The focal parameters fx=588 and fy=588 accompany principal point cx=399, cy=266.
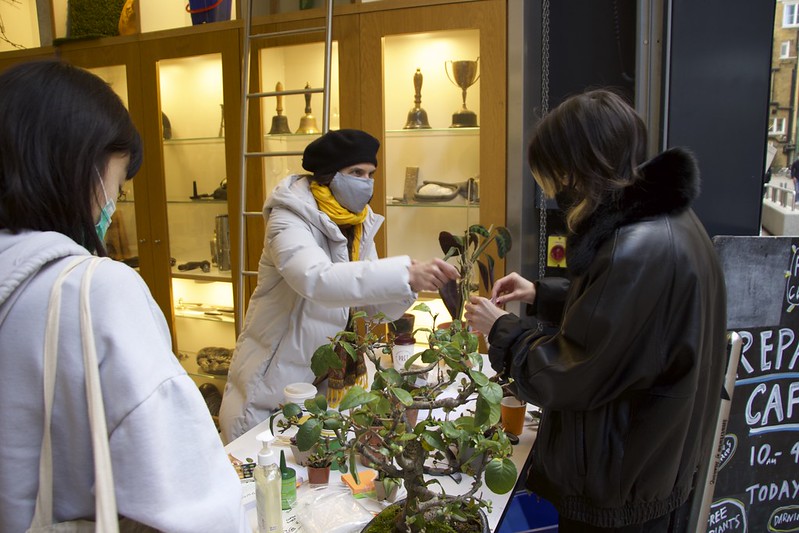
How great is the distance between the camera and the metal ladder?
2750 mm

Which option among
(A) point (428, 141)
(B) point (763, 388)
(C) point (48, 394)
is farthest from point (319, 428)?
(A) point (428, 141)

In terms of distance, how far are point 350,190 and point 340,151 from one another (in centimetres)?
12

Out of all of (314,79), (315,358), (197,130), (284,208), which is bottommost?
(315,358)

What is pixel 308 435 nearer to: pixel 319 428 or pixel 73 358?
pixel 319 428

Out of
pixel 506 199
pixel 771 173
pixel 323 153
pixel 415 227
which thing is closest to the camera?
Result: pixel 323 153

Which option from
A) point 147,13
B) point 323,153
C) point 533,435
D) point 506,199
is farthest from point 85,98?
point 147,13

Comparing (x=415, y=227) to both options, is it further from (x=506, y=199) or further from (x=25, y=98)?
(x=25, y=98)

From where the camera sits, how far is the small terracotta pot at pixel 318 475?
1.34 meters

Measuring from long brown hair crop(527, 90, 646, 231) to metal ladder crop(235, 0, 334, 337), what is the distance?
5.40 ft

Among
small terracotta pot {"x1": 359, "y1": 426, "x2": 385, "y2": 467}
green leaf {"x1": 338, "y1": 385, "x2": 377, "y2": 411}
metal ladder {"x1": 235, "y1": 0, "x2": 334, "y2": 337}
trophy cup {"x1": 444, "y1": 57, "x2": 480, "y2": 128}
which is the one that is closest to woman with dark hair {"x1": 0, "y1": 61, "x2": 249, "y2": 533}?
green leaf {"x1": 338, "y1": 385, "x2": 377, "y2": 411}

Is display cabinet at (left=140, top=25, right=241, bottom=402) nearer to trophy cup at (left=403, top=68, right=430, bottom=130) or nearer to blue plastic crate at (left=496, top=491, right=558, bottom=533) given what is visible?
trophy cup at (left=403, top=68, right=430, bottom=130)

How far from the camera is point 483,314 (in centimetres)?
154

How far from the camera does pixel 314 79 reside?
311cm

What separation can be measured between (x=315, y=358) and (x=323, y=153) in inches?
34.1
